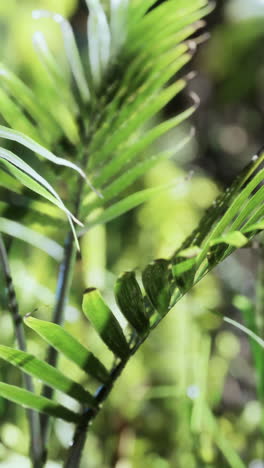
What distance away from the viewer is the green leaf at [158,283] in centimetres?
38

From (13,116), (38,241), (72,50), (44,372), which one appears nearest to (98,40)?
(72,50)

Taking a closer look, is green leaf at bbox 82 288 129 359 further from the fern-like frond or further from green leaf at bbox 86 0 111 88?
green leaf at bbox 86 0 111 88

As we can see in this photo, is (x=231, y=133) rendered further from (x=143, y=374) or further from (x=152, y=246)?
(x=143, y=374)

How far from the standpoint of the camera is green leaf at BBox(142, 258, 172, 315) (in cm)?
38

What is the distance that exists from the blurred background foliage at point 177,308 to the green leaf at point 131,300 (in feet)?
0.35

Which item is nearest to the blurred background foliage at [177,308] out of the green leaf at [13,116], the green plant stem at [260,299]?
the green plant stem at [260,299]

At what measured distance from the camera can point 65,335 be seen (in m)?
0.41

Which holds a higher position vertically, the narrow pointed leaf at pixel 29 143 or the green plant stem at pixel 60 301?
the narrow pointed leaf at pixel 29 143

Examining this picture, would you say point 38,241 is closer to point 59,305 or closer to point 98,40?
point 59,305

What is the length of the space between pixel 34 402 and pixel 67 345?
60 millimetres

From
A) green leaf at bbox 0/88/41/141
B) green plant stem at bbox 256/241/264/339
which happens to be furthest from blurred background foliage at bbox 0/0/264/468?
green leaf at bbox 0/88/41/141

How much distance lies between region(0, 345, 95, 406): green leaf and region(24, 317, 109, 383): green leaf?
0.02m

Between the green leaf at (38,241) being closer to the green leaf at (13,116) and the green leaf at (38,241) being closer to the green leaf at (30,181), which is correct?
the green leaf at (13,116)

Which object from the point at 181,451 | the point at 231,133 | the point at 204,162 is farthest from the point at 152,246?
the point at 231,133
